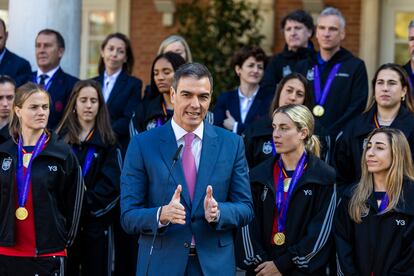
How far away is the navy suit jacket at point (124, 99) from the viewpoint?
31.0 feet

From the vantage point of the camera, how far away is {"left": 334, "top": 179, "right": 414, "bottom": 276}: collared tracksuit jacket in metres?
7.39

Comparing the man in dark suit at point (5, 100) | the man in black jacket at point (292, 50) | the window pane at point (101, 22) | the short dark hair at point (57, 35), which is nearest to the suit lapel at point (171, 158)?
the man in dark suit at point (5, 100)

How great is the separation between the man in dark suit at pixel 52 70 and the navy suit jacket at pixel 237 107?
57.8 inches

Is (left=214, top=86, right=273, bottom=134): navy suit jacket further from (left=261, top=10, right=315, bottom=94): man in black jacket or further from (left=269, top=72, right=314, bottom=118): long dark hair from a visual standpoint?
(left=269, top=72, right=314, bottom=118): long dark hair

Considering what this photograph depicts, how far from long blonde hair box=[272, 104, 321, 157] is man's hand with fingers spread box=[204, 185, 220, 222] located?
6.70ft

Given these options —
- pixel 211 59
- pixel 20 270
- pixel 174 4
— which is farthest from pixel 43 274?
pixel 174 4

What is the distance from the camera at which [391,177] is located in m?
7.51

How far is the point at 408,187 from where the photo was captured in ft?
24.8

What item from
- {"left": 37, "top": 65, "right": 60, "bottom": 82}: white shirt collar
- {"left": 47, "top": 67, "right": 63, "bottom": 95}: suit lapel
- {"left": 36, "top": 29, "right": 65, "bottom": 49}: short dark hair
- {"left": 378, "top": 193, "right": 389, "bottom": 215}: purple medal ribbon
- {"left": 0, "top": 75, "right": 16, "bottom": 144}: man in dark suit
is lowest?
{"left": 378, "top": 193, "right": 389, "bottom": 215}: purple medal ribbon

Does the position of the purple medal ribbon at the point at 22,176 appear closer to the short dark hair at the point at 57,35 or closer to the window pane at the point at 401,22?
the short dark hair at the point at 57,35

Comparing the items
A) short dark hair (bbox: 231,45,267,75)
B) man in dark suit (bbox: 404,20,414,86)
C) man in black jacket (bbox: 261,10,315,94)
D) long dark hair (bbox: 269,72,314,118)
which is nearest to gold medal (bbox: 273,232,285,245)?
long dark hair (bbox: 269,72,314,118)

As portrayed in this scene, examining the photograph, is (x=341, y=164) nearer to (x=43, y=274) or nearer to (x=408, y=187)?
(x=408, y=187)

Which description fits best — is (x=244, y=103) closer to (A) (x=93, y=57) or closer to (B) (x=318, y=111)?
(B) (x=318, y=111)

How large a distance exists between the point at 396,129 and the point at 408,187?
1.59 feet
